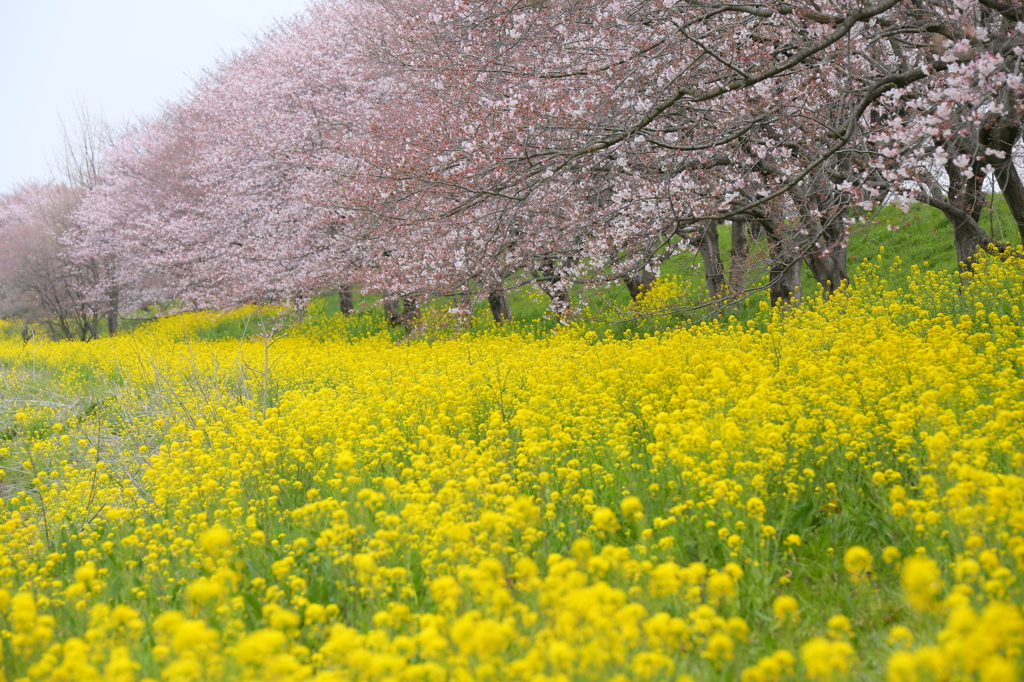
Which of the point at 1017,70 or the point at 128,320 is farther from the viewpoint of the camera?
the point at 128,320

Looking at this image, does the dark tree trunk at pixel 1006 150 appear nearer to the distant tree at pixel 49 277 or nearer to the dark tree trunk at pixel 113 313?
the dark tree trunk at pixel 113 313

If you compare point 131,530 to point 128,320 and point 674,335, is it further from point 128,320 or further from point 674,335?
point 128,320

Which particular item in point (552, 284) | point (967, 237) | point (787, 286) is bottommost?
point (787, 286)

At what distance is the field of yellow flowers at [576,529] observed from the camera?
2455 mm

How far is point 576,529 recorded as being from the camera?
430cm

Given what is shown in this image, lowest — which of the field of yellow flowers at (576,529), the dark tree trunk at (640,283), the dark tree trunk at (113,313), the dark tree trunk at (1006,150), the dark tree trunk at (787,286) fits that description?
the field of yellow flowers at (576,529)

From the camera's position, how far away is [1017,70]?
5.90 meters

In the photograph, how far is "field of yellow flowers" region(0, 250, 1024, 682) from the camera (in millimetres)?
2455

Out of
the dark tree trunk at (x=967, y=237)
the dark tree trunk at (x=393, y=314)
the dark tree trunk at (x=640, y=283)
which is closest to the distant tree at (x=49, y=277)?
the dark tree trunk at (x=393, y=314)

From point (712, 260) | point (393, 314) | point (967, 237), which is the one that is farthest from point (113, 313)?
point (967, 237)

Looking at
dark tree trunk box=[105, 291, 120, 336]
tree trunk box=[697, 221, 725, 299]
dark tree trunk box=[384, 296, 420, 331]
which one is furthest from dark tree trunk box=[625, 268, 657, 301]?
dark tree trunk box=[105, 291, 120, 336]

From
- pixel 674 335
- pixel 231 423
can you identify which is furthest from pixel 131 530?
pixel 674 335

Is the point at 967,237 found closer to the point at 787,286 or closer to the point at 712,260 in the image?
the point at 787,286

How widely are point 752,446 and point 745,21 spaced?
5.45m
